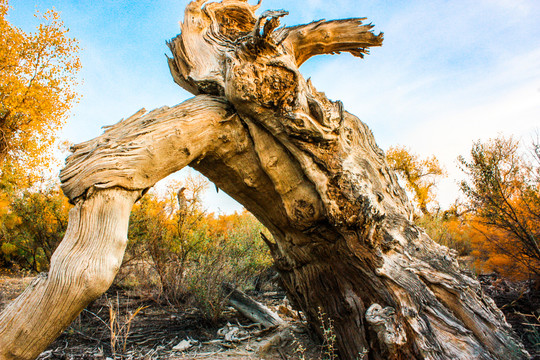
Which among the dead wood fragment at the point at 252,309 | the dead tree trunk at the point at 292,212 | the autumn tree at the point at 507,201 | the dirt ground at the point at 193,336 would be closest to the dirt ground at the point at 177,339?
the dirt ground at the point at 193,336

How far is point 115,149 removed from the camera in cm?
218

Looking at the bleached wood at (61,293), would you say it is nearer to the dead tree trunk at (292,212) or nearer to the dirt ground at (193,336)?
the dead tree trunk at (292,212)

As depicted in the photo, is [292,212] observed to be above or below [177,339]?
above

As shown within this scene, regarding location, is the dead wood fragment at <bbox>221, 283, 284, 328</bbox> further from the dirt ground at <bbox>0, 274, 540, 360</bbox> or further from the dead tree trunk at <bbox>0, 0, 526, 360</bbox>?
the dead tree trunk at <bbox>0, 0, 526, 360</bbox>

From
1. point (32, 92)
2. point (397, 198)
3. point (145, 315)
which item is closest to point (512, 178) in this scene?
point (397, 198)

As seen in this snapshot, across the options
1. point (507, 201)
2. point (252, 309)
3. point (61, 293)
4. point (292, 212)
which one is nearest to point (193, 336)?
point (252, 309)

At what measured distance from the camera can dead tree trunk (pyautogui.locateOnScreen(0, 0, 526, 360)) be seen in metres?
1.88

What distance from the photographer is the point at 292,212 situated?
9.05ft

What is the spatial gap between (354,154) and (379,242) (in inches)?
35.8

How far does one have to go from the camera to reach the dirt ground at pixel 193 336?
119 inches

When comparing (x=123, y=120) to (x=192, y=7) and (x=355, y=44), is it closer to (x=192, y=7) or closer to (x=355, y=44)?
(x=192, y=7)

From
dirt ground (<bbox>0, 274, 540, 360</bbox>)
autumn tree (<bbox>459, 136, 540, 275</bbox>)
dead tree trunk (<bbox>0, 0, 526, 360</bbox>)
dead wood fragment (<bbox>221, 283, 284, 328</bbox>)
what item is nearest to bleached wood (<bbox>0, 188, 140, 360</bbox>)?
dead tree trunk (<bbox>0, 0, 526, 360</bbox>)

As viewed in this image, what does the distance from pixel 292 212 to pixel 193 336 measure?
7.09 ft

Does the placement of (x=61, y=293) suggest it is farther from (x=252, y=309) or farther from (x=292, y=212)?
(x=252, y=309)
